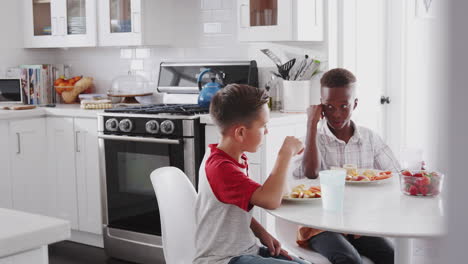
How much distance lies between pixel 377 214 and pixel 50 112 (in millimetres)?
2895

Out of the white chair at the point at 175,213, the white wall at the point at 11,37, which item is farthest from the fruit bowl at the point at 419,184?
the white wall at the point at 11,37

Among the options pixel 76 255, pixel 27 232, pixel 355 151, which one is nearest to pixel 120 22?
pixel 76 255

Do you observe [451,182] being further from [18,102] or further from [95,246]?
[18,102]

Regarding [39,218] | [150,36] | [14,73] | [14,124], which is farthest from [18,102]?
[39,218]

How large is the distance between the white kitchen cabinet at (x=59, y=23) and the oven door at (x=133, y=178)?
95 centimetres

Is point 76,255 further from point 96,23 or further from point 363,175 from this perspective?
point 363,175

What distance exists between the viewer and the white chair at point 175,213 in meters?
1.94

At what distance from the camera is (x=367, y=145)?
237 cm

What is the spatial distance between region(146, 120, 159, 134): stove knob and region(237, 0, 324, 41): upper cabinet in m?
0.71

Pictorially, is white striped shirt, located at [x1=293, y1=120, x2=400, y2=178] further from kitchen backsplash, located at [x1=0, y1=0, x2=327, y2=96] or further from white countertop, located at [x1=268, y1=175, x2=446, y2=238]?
kitchen backsplash, located at [x1=0, y1=0, x2=327, y2=96]

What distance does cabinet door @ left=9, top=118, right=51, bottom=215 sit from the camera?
3.92m

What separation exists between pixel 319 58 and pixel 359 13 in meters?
0.46

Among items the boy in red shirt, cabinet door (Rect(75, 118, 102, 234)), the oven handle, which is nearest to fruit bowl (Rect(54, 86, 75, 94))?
cabinet door (Rect(75, 118, 102, 234))

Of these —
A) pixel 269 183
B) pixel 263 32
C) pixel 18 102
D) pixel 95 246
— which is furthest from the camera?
pixel 18 102
